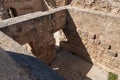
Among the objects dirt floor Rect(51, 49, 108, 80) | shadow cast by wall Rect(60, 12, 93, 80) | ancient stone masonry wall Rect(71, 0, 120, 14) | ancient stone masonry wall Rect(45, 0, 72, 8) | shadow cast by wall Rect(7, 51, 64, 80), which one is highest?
shadow cast by wall Rect(7, 51, 64, 80)

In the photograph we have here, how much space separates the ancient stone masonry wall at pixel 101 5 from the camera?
5.53 metres

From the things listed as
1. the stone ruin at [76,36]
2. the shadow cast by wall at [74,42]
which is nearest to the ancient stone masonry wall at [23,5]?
the stone ruin at [76,36]

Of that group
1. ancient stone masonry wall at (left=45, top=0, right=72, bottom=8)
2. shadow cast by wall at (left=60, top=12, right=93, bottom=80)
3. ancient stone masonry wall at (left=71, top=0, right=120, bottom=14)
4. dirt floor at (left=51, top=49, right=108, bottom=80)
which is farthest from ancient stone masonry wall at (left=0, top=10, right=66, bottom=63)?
ancient stone masonry wall at (left=45, top=0, right=72, bottom=8)

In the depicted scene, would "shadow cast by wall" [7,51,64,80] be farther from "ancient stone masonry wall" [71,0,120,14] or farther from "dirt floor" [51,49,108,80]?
"ancient stone masonry wall" [71,0,120,14]

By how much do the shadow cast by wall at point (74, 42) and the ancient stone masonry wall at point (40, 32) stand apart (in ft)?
0.97

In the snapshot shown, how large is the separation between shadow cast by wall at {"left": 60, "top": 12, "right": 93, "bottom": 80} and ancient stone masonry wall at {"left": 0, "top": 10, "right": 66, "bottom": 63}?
0.97ft

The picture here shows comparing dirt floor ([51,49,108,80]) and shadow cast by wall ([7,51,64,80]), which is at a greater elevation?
shadow cast by wall ([7,51,64,80])

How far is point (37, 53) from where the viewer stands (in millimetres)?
5672

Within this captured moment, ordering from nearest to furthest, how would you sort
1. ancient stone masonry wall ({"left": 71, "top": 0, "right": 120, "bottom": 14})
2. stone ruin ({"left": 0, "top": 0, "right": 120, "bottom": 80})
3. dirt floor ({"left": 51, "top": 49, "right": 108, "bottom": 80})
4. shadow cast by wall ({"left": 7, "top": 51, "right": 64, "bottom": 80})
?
shadow cast by wall ({"left": 7, "top": 51, "right": 64, "bottom": 80}) < stone ruin ({"left": 0, "top": 0, "right": 120, "bottom": 80}) < ancient stone masonry wall ({"left": 71, "top": 0, "right": 120, "bottom": 14}) < dirt floor ({"left": 51, "top": 49, "right": 108, "bottom": 80})

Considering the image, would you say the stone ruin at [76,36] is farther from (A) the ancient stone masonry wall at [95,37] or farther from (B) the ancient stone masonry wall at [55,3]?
(B) the ancient stone masonry wall at [55,3]

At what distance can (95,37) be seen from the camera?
594 cm

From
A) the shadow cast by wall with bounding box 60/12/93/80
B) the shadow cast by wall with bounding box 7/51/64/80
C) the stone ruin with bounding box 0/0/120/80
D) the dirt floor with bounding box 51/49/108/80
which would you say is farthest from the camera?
the shadow cast by wall with bounding box 60/12/93/80

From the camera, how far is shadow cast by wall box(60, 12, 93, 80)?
6.45m

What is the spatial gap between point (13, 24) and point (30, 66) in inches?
91.9
